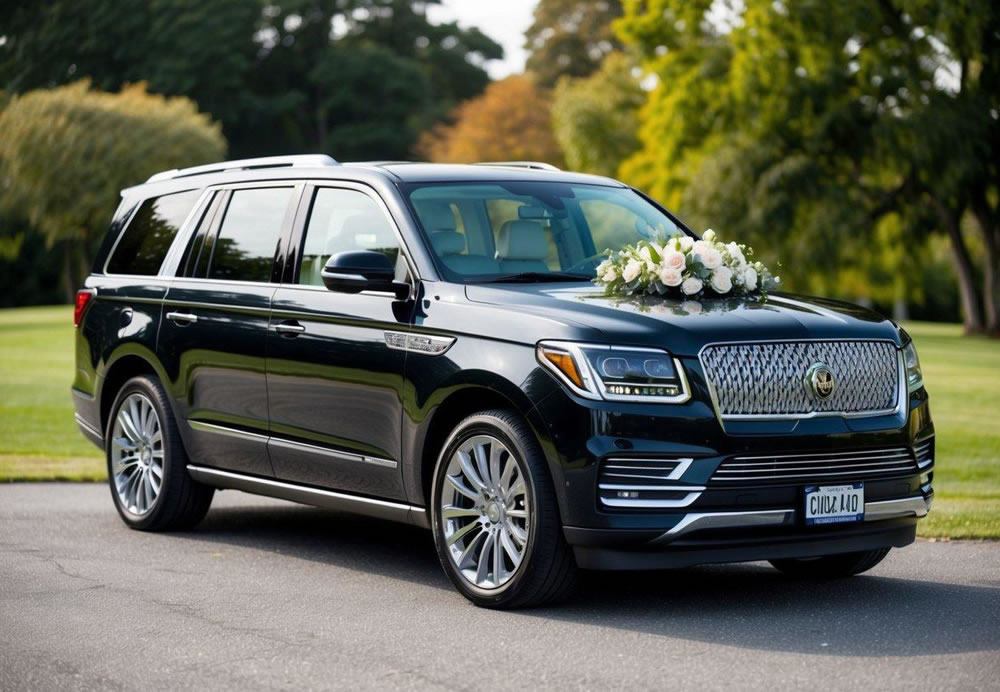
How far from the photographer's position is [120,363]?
9.41 metres

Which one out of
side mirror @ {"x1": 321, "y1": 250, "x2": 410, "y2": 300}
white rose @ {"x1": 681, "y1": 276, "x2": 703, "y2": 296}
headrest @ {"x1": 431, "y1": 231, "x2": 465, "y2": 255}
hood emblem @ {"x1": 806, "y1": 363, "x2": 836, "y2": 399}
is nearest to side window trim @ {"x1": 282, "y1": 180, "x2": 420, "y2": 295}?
headrest @ {"x1": 431, "y1": 231, "x2": 465, "y2": 255}

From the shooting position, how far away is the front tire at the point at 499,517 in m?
6.45

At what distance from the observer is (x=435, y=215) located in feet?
25.0

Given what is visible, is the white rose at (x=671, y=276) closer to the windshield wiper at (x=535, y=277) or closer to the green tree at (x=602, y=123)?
the windshield wiper at (x=535, y=277)

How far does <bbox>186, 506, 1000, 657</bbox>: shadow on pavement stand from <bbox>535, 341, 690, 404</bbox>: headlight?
957 mm

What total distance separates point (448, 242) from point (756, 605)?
2.22m

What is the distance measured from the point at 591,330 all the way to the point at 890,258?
139 ft

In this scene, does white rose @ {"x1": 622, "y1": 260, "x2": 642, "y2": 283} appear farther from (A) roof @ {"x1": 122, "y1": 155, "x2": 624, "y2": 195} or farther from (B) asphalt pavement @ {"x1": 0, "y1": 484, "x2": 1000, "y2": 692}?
(B) asphalt pavement @ {"x1": 0, "y1": 484, "x2": 1000, "y2": 692}

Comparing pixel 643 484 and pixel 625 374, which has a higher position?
pixel 625 374

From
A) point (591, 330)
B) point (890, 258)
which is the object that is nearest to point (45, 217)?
point (890, 258)

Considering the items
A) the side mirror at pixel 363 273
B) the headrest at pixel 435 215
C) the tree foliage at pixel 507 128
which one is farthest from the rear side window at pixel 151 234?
the tree foliage at pixel 507 128

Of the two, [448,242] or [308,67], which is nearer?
[448,242]

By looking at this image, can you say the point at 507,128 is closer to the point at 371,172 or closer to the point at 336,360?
the point at 371,172

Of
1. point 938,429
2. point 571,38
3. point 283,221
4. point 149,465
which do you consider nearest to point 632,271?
point 283,221
